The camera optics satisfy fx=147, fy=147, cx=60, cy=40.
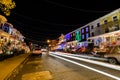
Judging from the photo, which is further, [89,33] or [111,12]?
[89,33]

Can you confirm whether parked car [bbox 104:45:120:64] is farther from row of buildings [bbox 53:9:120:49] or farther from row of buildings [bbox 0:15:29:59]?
row of buildings [bbox 53:9:120:49]

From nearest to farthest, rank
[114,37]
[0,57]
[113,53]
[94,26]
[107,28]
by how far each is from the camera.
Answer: [113,53] < [0,57] < [114,37] < [107,28] < [94,26]

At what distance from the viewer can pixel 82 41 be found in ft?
188

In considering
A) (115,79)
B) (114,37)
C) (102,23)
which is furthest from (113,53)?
(102,23)

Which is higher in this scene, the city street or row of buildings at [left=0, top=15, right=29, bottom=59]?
row of buildings at [left=0, top=15, right=29, bottom=59]

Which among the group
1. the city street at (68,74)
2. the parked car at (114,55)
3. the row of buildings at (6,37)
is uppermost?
the row of buildings at (6,37)

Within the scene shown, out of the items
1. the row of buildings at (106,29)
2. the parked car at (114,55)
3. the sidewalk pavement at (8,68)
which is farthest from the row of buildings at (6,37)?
the row of buildings at (106,29)

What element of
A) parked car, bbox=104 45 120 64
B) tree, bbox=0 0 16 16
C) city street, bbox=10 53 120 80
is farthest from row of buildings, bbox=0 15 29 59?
parked car, bbox=104 45 120 64

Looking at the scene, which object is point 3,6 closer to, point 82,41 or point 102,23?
point 102,23

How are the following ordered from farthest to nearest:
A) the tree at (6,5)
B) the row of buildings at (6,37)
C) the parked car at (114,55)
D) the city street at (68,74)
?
the row of buildings at (6,37)
the parked car at (114,55)
the city street at (68,74)
the tree at (6,5)

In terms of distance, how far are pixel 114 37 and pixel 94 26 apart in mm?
13353

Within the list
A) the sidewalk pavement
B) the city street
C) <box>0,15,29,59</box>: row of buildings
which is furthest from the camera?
<box>0,15,29,59</box>: row of buildings

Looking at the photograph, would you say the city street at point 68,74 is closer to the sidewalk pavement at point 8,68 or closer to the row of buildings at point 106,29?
the sidewalk pavement at point 8,68

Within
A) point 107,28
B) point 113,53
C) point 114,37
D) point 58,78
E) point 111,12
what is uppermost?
point 111,12
